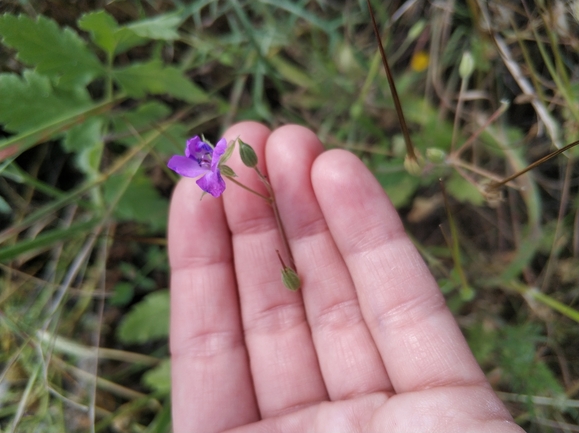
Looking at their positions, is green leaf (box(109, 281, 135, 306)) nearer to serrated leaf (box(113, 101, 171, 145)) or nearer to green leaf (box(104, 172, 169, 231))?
green leaf (box(104, 172, 169, 231))

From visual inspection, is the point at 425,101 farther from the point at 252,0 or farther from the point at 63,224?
the point at 63,224

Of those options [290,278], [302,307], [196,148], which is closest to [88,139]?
[196,148]

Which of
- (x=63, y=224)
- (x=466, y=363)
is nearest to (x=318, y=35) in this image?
(x=63, y=224)

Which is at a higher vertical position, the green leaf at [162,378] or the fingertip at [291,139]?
the fingertip at [291,139]

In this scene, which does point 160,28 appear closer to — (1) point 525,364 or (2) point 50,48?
(2) point 50,48

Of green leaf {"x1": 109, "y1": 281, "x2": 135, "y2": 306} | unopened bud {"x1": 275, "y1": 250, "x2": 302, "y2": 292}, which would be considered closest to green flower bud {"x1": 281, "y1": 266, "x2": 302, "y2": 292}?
unopened bud {"x1": 275, "y1": 250, "x2": 302, "y2": 292}

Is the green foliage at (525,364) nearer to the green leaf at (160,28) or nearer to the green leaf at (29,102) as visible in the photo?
the green leaf at (160,28)

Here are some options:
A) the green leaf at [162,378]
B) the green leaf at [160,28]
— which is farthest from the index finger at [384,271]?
the green leaf at [162,378]
